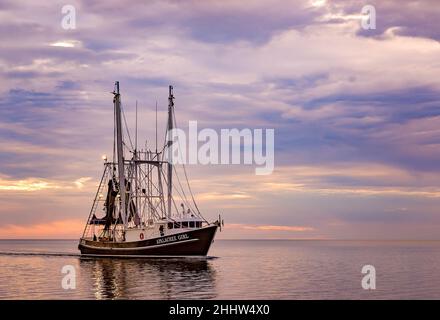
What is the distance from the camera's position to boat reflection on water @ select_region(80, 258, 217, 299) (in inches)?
2076

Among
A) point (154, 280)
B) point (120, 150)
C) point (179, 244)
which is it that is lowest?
point (154, 280)

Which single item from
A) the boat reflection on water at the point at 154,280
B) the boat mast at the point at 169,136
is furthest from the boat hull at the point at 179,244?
the boat mast at the point at 169,136

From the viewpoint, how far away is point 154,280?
6388cm

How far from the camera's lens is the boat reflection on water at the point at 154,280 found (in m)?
52.7

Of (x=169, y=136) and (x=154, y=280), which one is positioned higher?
(x=169, y=136)

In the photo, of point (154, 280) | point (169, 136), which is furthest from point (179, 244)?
point (154, 280)

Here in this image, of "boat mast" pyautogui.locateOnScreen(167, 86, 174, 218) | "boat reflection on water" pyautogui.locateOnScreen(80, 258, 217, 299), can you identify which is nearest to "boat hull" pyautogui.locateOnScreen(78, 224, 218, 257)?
"boat reflection on water" pyautogui.locateOnScreen(80, 258, 217, 299)

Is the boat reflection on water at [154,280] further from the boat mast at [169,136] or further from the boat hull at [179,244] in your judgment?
the boat mast at [169,136]

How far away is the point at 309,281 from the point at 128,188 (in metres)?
42.7

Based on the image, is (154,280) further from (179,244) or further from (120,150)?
(120,150)
